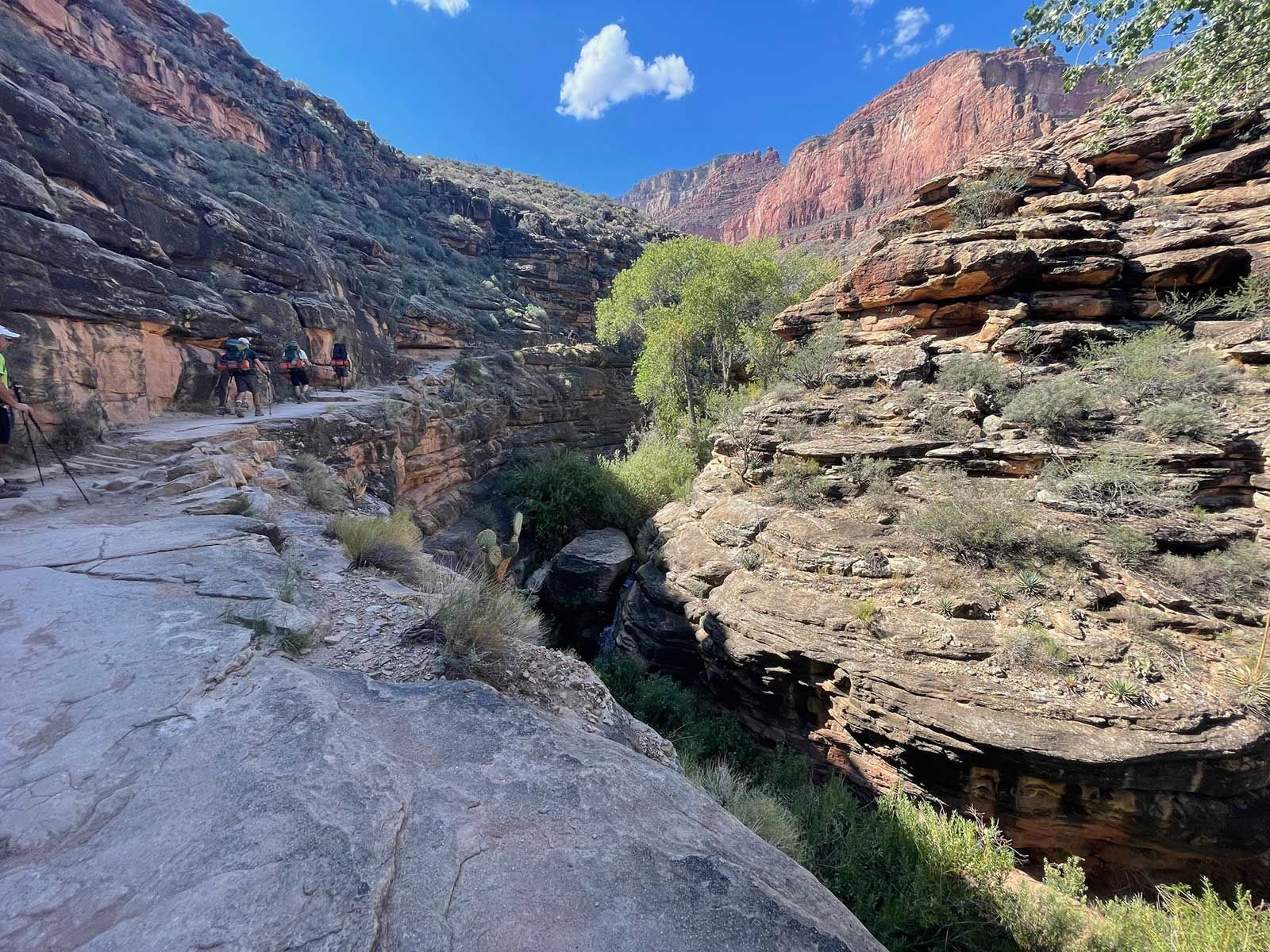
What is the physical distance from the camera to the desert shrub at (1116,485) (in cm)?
527

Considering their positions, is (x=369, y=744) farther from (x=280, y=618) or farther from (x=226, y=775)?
(x=280, y=618)

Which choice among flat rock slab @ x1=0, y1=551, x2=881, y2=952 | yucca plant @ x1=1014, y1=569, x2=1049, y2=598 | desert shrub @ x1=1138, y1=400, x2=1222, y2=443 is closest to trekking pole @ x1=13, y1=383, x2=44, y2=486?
flat rock slab @ x1=0, y1=551, x2=881, y2=952

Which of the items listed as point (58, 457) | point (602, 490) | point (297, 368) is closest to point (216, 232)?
point (297, 368)

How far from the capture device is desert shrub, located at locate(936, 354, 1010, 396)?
7.34 metres

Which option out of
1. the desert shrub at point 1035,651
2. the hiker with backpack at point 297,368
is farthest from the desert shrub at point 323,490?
the desert shrub at point 1035,651

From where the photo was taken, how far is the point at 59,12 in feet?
48.8

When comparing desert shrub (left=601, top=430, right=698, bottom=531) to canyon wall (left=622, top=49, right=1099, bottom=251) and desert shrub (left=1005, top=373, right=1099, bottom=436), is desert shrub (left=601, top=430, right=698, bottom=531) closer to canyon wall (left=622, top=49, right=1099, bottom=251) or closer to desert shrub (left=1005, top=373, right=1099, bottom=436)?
desert shrub (left=1005, top=373, right=1099, bottom=436)

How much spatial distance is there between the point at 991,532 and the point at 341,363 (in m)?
13.7

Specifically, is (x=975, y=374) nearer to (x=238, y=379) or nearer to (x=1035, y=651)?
(x=1035, y=651)

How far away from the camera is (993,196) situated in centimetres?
969

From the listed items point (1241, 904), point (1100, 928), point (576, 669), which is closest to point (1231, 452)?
point (1241, 904)

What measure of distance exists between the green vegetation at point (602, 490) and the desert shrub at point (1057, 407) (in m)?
6.85

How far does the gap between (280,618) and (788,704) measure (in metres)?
5.60

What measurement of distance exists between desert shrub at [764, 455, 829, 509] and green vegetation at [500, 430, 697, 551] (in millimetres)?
4147
